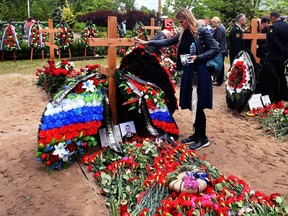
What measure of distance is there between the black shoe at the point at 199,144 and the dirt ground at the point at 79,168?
56 mm

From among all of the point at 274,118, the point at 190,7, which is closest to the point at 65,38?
the point at 274,118

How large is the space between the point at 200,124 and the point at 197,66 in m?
0.77

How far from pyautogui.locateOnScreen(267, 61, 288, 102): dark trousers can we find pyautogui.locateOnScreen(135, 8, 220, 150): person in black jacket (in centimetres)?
295

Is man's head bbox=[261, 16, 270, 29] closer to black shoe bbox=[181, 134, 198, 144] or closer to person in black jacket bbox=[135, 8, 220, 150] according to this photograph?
person in black jacket bbox=[135, 8, 220, 150]

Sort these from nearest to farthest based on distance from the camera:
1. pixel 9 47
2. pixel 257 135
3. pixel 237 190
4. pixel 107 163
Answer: pixel 237 190, pixel 107 163, pixel 257 135, pixel 9 47

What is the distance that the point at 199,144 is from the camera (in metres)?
4.46

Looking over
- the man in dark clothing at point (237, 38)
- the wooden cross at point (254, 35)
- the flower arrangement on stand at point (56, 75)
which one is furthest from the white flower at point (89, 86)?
the man in dark clothing at point (237, 38)

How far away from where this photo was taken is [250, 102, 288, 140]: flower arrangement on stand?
520cm

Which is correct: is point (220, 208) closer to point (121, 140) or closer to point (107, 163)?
point (107, 163)

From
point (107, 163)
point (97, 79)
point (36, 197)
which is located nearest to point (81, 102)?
point (97, 79)

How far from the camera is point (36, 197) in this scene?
338 cm

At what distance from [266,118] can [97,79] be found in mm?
2876

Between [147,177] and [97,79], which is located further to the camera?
[97,79]

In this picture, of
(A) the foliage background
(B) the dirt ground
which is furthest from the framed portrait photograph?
(A) the foliage background
